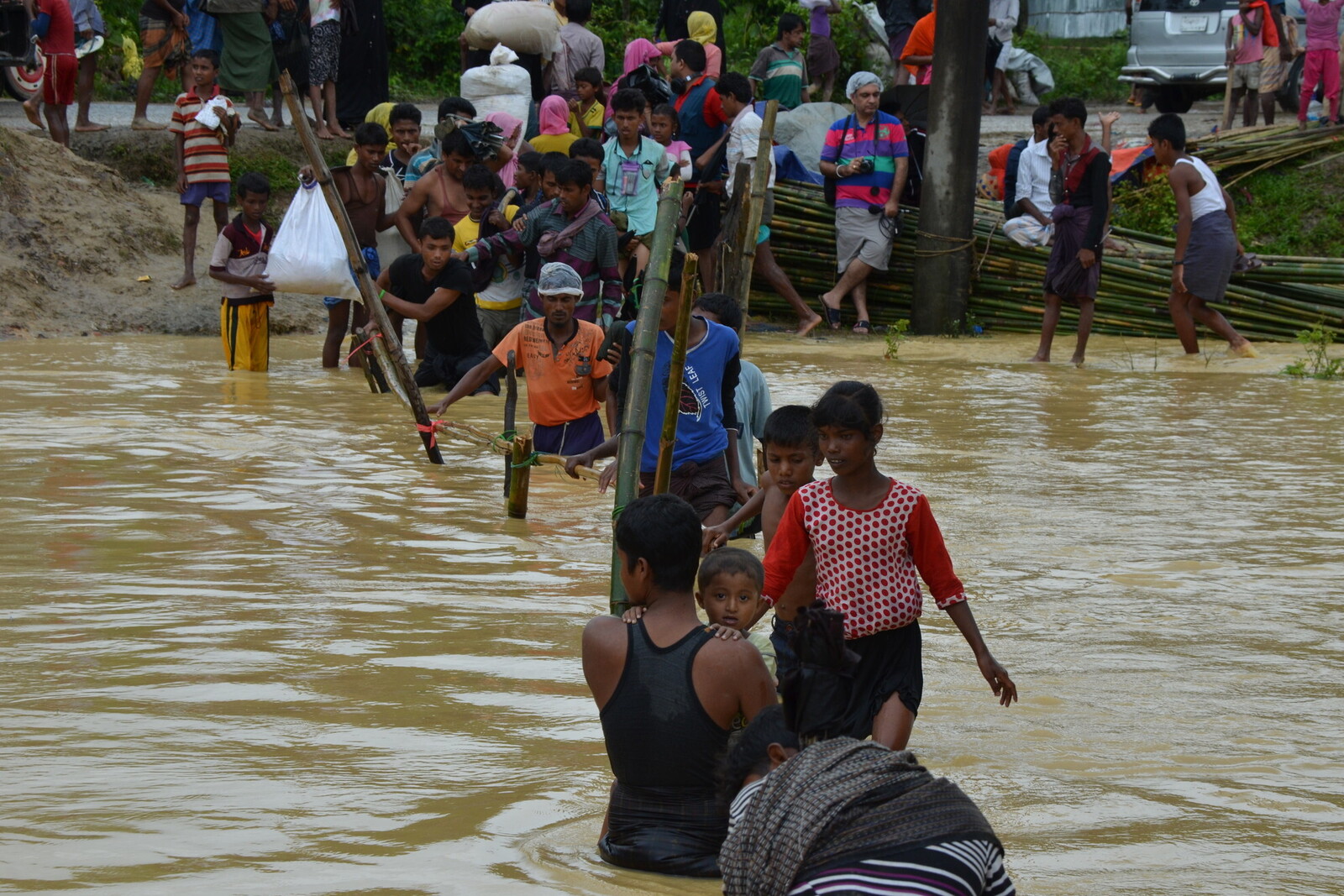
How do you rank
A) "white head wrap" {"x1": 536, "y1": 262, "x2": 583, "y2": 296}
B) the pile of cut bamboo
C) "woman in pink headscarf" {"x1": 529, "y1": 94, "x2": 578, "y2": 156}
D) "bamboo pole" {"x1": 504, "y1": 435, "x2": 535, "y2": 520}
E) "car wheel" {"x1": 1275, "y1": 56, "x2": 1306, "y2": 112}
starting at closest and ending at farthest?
"bamboo pole" {"x1": 504, "y1": 435, "x2": 535, "y2": 520}, "white head wrap" {"x1": 536, "y1": 262, "x2": 583, "y2": 296}, "woman in pink headscarf" {"x1": 529, "y1": 94, "x2": 578, "y2": 156}, the pile of cut bamboo, "car wheel" {"x1": 1275, "y1": 56, "x2": 1306, "y2": 112}

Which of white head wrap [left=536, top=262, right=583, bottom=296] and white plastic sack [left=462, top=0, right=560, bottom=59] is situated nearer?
white head wrap [left=536, top=262, right=583, bottom=296]

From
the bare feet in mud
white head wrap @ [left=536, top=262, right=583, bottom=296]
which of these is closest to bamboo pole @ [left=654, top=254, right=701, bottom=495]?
white head wrap @ [left=536, top=262, right=583, bottom=296]

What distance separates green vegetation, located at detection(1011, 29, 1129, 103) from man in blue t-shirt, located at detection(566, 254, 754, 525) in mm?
15288

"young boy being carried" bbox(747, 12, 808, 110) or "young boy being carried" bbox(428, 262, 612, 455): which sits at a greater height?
"young boy being carried" bbox(747, 12, 808, 110)

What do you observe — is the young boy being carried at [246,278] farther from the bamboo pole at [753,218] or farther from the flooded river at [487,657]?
the bamboo pole at [753,218]

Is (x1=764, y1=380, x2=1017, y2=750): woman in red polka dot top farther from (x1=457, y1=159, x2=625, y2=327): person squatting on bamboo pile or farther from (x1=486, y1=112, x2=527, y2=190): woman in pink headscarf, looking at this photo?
(x1=486, y1=112, x2=527, y2=190): woman in pink headscarf

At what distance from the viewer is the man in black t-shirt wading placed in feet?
31.6

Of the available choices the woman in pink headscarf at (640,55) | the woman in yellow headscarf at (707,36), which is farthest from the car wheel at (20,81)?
the woman in yellow headscarf at (707,36)

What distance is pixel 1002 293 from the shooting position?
44.5 ft

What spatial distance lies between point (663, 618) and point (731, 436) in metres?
2.65

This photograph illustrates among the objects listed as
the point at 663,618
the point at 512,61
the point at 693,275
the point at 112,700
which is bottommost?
the point at 112,700

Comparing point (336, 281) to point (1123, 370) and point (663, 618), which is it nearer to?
point (1123, 370)

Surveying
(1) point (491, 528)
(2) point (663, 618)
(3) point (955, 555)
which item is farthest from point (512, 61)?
(2) point (663, 618)

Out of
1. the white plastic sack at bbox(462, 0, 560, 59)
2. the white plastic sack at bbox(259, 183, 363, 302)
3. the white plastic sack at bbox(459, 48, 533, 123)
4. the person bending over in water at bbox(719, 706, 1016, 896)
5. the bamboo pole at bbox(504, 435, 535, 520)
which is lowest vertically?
the bamboo pole at bbox(504, 435, 535, 520)
